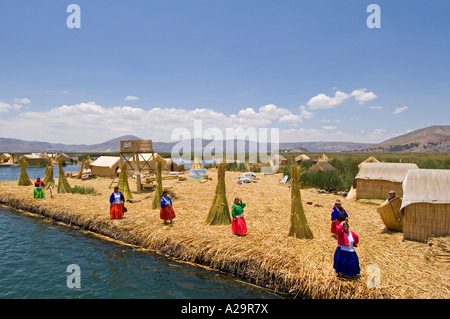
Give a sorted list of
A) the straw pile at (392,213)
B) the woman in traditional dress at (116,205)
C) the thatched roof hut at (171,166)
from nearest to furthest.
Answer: the straw pile at (392,213)
the woman in traditional dress at (116,205)
the thatched roof hut at (171,166)

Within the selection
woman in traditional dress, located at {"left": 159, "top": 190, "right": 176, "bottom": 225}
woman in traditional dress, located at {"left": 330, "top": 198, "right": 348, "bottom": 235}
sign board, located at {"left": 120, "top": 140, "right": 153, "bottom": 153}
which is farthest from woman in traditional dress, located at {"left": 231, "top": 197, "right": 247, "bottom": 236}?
sign board, located at {"left": 120, "top": 140, "right": 153, "bottom": 153}

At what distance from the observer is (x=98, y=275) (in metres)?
6.91

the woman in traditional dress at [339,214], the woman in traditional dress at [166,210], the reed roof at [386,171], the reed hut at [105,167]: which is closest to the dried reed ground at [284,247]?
the woman in traditional dress at [166,210]

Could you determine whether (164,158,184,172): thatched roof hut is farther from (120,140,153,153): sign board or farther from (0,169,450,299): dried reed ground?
(0,169,450,299): dried reed ground

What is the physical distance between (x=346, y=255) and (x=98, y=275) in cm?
605

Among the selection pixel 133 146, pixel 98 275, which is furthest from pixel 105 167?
pixel 98 275

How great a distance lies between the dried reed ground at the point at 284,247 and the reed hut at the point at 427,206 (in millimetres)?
369

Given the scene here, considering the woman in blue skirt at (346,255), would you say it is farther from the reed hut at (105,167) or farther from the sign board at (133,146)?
the reed hut at (105,167)

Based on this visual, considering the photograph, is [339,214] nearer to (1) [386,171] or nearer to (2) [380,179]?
(2) [380,179]

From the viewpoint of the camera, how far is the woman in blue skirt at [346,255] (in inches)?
207

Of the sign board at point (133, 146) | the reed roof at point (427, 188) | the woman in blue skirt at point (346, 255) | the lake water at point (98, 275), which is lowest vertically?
the lake water at point (98, 275)

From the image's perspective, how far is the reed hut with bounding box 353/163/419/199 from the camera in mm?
11875
